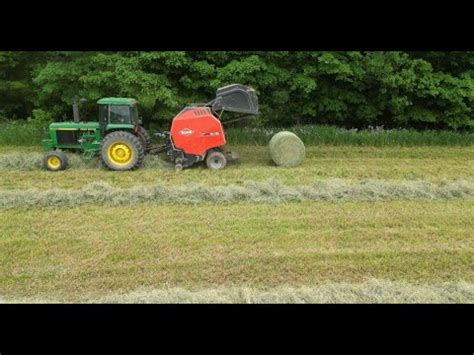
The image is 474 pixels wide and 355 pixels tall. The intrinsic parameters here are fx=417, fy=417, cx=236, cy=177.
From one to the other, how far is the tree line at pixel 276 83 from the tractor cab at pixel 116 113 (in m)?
1.61

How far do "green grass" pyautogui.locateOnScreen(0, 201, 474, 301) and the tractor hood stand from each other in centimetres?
269

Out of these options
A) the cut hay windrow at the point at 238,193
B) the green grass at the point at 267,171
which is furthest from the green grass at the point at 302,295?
the green grass at the point at 267,171

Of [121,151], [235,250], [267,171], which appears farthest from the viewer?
[121,151]

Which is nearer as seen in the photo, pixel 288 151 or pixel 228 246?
pixel 228 246

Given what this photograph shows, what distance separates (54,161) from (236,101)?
146 inches

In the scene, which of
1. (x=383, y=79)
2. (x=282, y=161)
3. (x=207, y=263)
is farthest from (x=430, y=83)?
(x=207, y=263)

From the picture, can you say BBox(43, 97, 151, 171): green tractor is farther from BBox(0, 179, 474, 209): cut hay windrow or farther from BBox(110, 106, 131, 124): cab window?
BBox(0, 179, 474, 209): cut hay windrow

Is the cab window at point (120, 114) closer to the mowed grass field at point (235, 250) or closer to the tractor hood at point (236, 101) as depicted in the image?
the mowed grass field at point (235, 250)

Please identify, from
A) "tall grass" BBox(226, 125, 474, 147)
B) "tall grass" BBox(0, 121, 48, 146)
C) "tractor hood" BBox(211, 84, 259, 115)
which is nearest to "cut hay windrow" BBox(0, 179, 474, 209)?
"tractor hood" BBox(211, 84, 259, 115)

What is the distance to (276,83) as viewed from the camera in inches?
442

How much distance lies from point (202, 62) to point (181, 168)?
3605 millimetres

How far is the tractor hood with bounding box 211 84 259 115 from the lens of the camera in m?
8.30

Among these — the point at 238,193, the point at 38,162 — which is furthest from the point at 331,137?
the point at 38,162

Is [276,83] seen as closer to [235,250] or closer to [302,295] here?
[235,250]
